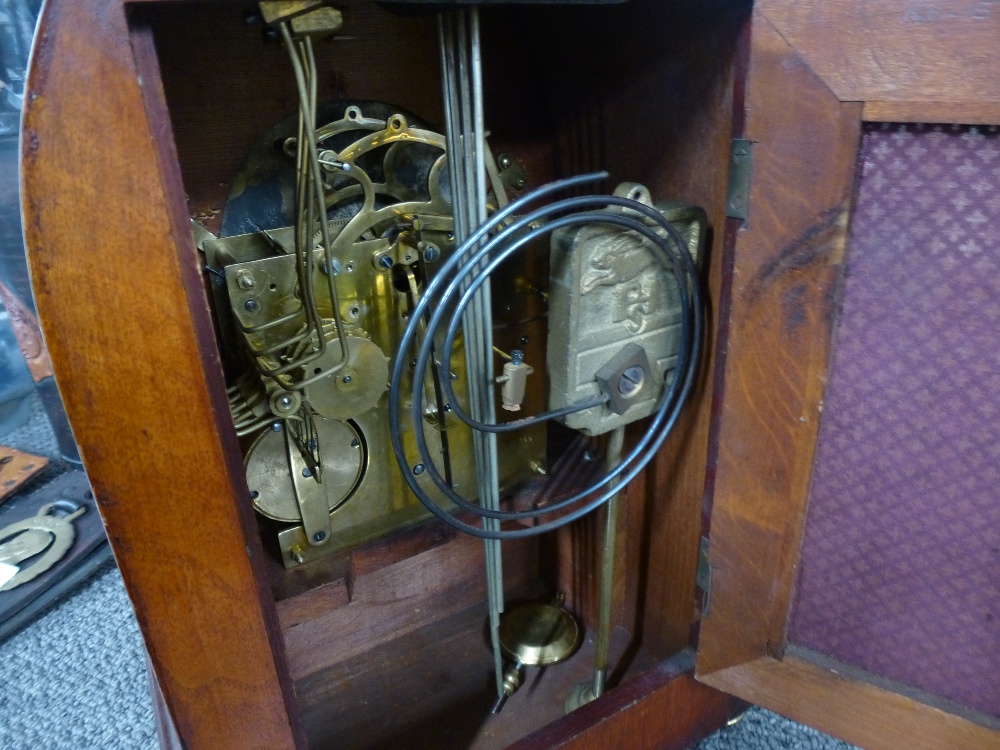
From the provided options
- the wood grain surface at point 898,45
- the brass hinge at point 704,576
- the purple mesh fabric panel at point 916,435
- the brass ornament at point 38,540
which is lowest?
the brass ornament at point 38,540

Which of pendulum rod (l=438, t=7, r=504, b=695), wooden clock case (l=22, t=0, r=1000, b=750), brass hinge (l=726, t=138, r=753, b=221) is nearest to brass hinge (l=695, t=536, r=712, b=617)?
wooden clock case (l=22, t=0, r=1000, b=750)

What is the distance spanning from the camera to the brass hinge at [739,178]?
66cm

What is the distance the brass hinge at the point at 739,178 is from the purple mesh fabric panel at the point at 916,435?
0.09 metres

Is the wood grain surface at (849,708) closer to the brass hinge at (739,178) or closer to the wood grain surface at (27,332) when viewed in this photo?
the brass hinge at (739,178)

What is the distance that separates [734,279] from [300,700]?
0.82 m

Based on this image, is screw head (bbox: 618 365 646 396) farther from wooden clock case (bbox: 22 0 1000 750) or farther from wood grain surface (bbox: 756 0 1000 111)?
wood grain surface (bbox: 756 0 1000 111)

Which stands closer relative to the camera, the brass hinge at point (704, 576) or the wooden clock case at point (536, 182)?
the wooden clock case at point (536, 182)

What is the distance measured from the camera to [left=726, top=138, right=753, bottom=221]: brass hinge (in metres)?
0.66

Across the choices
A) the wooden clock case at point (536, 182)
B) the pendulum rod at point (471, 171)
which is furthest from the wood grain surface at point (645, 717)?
the pendulum rod at point (471, 171)

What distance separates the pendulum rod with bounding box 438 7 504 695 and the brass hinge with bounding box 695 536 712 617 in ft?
0.80

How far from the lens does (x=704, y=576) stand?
0.86 m

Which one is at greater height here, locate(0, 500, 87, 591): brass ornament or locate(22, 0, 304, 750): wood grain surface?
locate(22, 0, 304, 750): wood grain surface

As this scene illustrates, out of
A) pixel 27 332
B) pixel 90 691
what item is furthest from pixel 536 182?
pixel 27 332

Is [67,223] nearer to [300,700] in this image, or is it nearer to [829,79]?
[829,79]
